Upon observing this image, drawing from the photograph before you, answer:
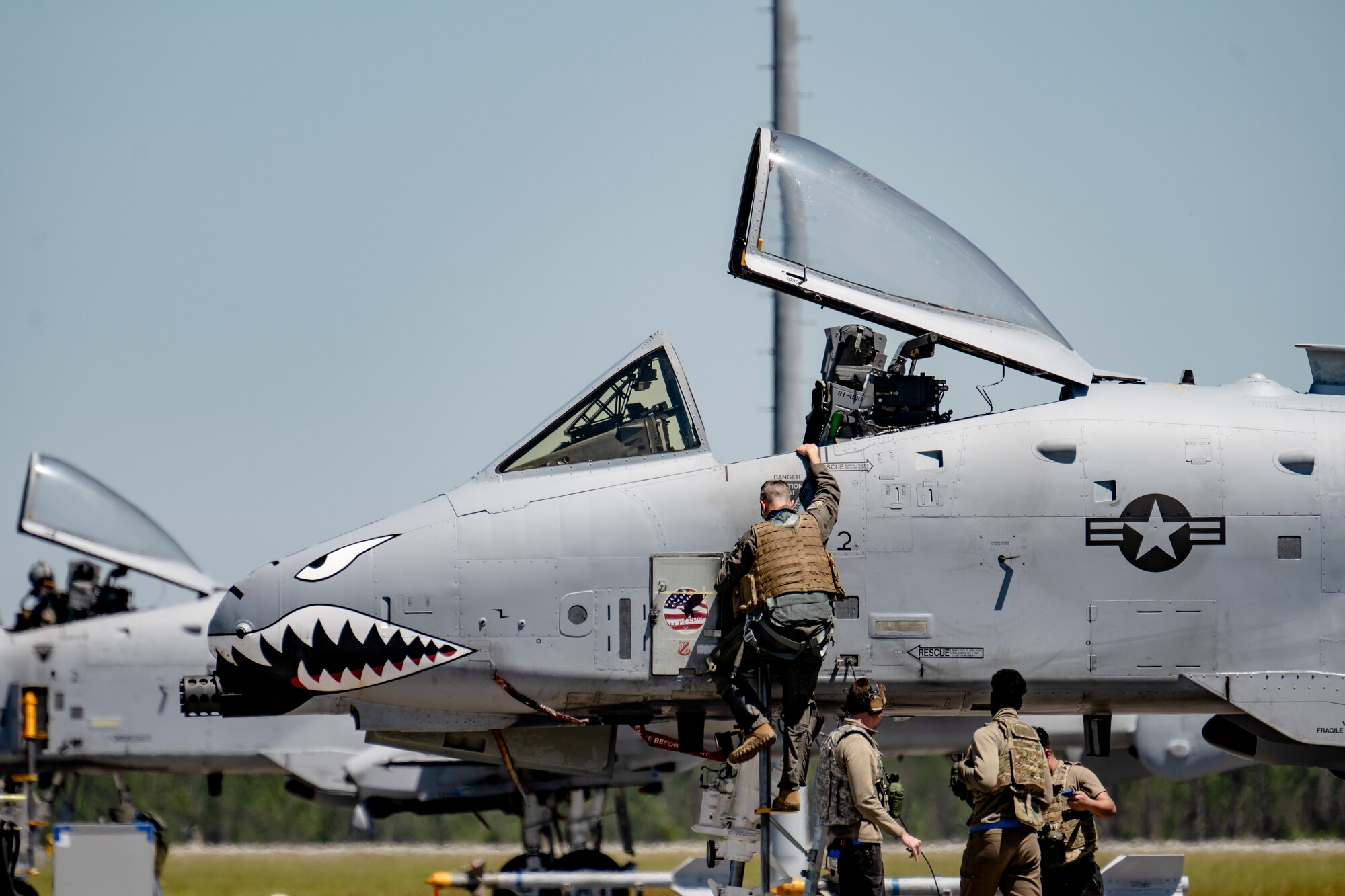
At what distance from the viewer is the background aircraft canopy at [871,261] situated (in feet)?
29.6

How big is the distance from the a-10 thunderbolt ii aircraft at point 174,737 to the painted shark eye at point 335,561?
6717mm

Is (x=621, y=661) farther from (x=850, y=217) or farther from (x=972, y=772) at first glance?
(x=850, y=217)

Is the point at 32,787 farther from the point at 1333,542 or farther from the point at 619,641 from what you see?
the point at 1333,542

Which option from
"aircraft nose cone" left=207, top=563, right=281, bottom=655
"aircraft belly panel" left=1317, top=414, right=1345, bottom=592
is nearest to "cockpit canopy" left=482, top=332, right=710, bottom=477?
"aircraft nose cone" left=207, top=563, right=281, bottom=655

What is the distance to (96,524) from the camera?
55.2 ft

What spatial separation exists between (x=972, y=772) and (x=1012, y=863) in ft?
1.72

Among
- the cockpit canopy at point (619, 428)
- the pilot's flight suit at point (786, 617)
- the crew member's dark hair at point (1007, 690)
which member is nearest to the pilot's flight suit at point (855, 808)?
the pilot's flight suit at point (786, 617)

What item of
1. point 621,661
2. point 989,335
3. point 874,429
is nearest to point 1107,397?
point 989,335

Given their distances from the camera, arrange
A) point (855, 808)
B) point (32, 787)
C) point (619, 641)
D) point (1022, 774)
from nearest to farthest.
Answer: point (1022, 774) → point (855, 808) → point (619, 641) → point (32, 787)

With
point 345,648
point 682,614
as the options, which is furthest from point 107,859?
point 682,614

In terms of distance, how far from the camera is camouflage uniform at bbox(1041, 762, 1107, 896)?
8328 mm

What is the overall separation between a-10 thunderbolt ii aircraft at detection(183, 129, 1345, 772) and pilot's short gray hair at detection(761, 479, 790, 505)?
1.02 feet

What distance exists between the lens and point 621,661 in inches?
337

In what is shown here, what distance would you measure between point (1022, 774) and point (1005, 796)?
6.5 inches
